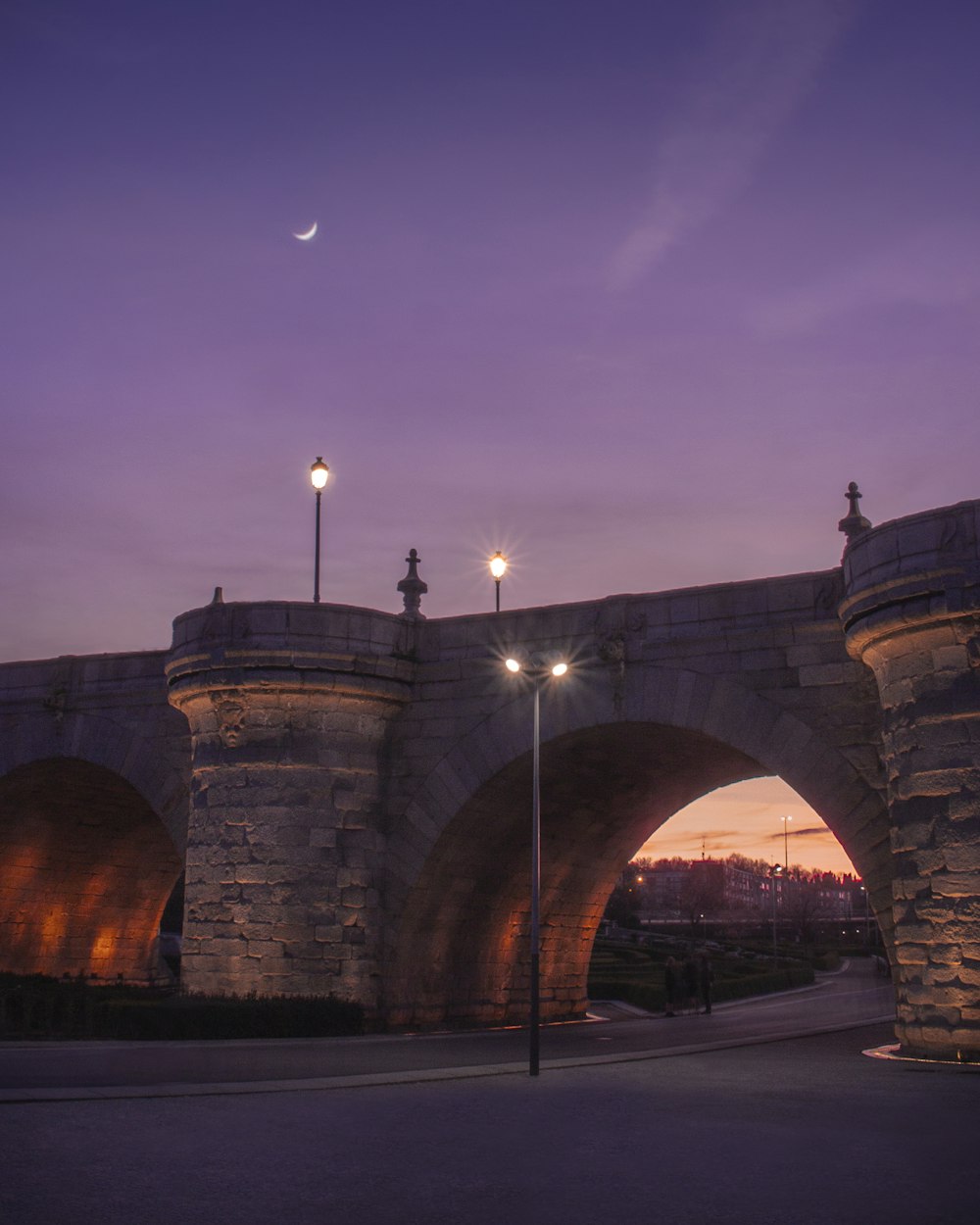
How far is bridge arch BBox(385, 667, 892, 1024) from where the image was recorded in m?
19.7

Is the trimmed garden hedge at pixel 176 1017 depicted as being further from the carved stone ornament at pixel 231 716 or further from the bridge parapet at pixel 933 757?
the bridge parapet at pixel 933 757

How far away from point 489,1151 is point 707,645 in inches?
476

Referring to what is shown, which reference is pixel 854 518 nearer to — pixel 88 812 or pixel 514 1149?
pixel 514 1149

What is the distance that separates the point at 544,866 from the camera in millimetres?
26312

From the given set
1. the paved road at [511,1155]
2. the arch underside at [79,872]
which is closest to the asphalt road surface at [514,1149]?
the paved road at [511,1155]

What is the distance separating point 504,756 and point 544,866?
15.8 feet

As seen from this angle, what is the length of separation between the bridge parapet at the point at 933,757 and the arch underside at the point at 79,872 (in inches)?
727

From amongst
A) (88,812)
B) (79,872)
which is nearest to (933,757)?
(88,812)

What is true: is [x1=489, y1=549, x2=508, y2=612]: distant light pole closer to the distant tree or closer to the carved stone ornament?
the carved stone ornament

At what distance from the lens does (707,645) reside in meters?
20.8

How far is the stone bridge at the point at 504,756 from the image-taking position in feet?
54.0

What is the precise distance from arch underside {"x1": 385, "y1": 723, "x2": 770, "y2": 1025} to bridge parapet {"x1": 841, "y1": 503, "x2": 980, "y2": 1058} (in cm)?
516

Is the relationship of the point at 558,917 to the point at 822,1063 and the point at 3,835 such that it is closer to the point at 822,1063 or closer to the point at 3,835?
the point at 822,1063

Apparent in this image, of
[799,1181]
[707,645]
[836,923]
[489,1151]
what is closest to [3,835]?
[707,645]
